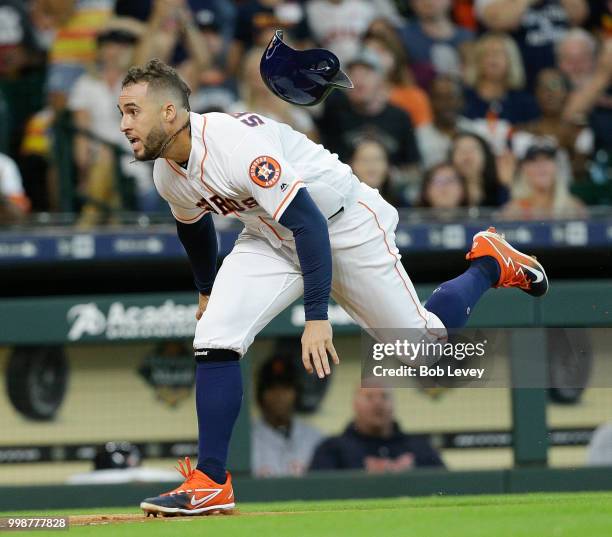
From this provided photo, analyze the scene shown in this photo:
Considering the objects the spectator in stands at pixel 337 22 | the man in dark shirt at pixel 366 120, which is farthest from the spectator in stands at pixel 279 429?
the spectator in stands at pixel 337 22

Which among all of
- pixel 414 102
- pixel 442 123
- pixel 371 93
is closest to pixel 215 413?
pixel 371 93

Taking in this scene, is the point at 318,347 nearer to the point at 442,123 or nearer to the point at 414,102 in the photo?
the point at 442,123

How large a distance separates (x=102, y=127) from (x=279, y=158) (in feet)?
12.8

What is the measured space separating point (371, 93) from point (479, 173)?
92 cm

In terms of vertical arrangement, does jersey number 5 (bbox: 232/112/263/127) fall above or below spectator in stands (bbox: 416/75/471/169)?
below

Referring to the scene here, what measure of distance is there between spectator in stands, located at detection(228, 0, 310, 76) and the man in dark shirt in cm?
66

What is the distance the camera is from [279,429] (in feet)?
23.0

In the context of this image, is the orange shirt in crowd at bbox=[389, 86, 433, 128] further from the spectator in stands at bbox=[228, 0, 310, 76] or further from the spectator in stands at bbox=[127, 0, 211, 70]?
the spectator in stands at bbox=[127, 0, 211, 70]

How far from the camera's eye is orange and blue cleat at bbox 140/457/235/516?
4.24 m

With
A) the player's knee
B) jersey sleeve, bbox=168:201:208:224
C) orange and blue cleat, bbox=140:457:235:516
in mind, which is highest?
jersey sleeve, bbox=168:201:208:224

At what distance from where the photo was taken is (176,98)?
4363 millimetres

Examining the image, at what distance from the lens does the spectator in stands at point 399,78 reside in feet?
27.6

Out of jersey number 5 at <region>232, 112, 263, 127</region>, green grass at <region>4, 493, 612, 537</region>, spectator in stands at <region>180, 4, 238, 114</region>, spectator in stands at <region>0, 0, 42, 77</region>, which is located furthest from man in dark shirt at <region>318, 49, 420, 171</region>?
green grass at <region>4, 493, 612, 537</region>

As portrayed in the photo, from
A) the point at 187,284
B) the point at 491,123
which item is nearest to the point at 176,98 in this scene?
the point at 187,284
